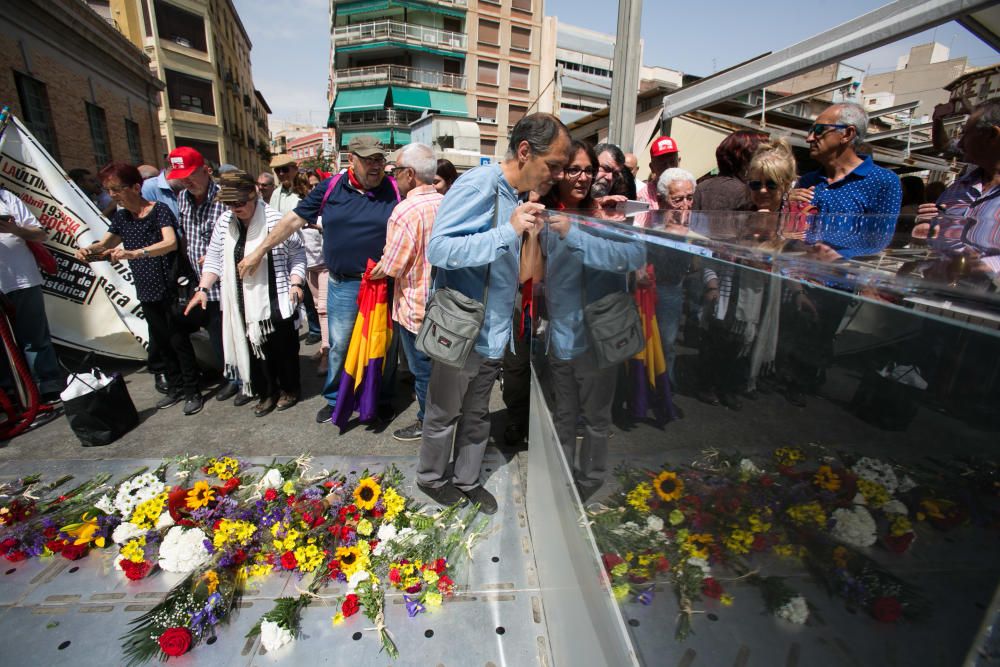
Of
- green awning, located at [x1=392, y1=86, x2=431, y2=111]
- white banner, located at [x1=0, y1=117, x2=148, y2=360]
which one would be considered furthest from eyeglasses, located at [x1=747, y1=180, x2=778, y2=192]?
green awning, located at [x1=392, y1=86, x2=431, y2=111]

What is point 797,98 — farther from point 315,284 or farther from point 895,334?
point 895,334

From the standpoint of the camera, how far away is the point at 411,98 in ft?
115

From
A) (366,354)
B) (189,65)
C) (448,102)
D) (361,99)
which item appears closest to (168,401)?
(366,354)

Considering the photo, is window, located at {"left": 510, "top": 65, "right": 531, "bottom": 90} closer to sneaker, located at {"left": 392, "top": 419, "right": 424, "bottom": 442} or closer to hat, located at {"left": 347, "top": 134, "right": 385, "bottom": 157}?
hat, located at {"left": 347, "top": 134, "right": 385, "bottom": 157}

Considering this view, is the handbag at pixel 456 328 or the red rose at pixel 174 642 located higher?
the handbag at pixel 456 328

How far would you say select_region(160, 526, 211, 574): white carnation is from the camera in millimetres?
2143

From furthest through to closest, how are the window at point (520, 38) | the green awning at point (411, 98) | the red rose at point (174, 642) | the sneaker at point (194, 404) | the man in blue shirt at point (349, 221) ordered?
the window at point (520, 38) < the green awning at point (411, 98) < the sneaker at point (194, 404) < the man in blue shirt at point (349, 221) < the red rose at point (174, 642)

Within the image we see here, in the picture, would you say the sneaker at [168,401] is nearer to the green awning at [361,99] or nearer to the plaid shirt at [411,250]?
the plaid shirt at [411,250]

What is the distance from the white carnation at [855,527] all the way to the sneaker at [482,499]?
230 centimetres

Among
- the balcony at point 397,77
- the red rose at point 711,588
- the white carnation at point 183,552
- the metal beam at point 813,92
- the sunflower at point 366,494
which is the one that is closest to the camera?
the red rose at point 711,588

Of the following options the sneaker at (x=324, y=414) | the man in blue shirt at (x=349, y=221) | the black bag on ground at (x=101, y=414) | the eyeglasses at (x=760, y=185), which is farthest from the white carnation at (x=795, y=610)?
the black bag on ground at (x=101, y=414)

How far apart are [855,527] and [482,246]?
170 centimetres

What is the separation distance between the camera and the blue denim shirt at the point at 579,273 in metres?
1.10

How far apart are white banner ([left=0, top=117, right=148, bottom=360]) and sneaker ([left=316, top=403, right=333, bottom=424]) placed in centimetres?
210
